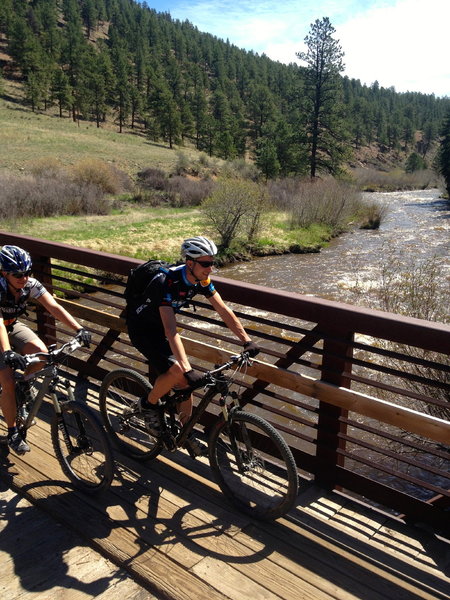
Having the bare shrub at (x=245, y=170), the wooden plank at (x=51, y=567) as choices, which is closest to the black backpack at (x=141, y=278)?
the wooden plank at (x=51, y=567)

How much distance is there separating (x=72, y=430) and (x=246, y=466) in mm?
1261

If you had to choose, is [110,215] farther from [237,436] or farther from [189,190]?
[237,436]

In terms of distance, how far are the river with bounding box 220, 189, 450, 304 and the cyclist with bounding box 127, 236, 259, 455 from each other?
10.3 m

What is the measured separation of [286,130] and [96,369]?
54.5 meters

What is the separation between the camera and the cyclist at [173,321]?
3104mm

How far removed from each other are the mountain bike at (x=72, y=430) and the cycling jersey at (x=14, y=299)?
442 millimetres

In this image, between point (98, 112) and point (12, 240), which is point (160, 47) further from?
point (12, 240)

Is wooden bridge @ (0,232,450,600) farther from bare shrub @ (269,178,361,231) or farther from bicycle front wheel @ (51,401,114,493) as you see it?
bare shrub @ (269,178,361,231)

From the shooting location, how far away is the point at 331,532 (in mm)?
3076

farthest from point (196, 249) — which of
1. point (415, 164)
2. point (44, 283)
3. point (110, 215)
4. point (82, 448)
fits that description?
point (415, 164)

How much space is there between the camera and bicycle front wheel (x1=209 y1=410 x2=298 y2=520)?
10.4ft

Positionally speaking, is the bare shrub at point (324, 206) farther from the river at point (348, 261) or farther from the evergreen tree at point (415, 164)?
the evergreen tree at point (415, 164)

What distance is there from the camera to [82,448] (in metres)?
3.51

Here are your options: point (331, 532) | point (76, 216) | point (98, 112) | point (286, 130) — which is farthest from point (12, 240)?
point (98, 112)
